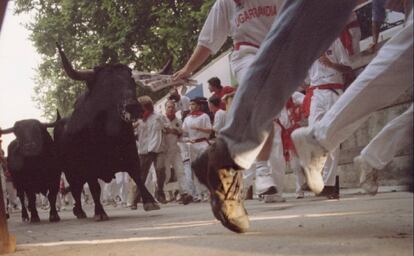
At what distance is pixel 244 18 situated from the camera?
5.48 meters

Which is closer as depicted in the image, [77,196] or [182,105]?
[77,196]

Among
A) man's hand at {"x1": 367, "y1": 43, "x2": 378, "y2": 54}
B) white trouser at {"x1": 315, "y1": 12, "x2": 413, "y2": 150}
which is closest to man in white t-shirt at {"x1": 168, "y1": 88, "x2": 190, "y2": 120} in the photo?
man's hand at {"x1": 367, "y1": 43, "x2": 378, "y2": 54}

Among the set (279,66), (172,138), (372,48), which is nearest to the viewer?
(279,66)

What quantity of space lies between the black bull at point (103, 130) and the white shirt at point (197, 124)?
9.53ft

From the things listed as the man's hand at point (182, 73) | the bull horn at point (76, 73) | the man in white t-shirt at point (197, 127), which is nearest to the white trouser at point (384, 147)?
the man's hand at point (182, 73)

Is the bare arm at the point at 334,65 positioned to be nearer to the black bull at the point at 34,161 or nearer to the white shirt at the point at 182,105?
the black bull at the point at 34,161

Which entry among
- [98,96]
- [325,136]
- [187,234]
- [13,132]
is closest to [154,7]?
[13,132]

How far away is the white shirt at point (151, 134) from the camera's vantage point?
1199 centimetres

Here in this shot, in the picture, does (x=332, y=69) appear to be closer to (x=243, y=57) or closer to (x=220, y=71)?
(x=243, y=57)

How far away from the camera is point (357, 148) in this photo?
9570mm

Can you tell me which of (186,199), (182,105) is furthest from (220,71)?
(186,199)

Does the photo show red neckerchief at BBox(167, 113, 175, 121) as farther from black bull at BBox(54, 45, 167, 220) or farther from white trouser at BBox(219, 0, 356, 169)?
white trouser at BBox(219, 0, 356, 169)

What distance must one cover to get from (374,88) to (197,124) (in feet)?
30.0

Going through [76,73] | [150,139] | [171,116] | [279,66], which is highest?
[76,73]
